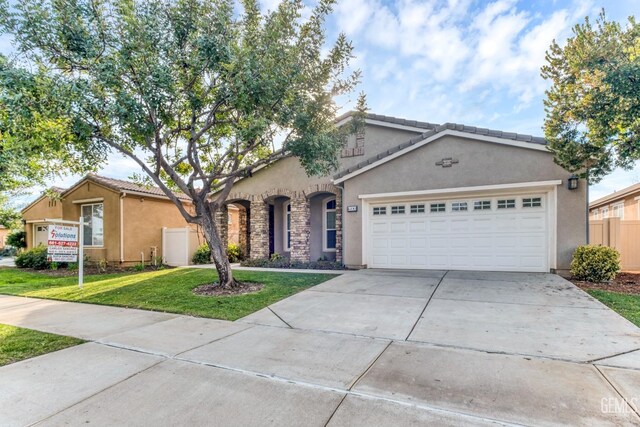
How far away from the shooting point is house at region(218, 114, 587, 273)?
9148 mm

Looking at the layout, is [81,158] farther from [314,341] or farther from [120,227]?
[314,341]

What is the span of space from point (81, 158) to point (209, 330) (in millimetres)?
6633

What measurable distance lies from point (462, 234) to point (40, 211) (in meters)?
22.6

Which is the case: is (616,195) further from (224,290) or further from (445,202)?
(224,290)

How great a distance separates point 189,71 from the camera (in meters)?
7.11

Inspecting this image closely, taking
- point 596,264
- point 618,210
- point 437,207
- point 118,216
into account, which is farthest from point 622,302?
point 618,210

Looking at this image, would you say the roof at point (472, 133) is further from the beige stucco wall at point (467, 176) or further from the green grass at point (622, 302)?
the green grass at point (622, 302)

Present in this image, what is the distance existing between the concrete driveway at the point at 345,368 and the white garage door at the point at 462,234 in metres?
3.47

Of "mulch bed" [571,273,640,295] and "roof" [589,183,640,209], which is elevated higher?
"roof" [589,183,640,209]

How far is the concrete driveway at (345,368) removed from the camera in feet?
9.24

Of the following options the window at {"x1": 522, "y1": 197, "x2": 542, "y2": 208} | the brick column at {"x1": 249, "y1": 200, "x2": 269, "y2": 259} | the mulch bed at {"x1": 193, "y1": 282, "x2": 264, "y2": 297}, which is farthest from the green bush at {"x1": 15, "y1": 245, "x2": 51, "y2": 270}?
the window at {"x1": 522, "y1": 197, "x2": 542, "y2": 208}

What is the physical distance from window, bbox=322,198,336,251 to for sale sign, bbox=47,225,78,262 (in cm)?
862

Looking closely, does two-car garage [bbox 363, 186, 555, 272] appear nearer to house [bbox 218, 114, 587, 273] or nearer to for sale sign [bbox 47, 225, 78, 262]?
house [bbox 218, 114, 587, 273]

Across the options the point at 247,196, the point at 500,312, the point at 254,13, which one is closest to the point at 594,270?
the point at 500,312
